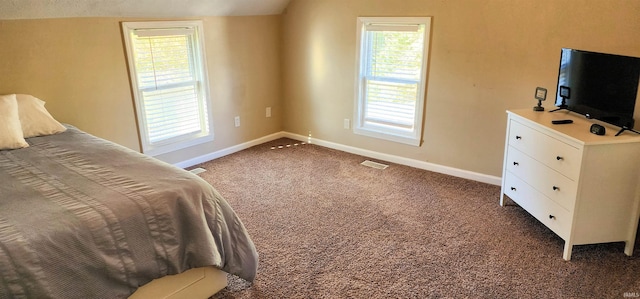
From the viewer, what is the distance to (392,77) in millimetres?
4148

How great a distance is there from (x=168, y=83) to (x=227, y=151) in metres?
1.00

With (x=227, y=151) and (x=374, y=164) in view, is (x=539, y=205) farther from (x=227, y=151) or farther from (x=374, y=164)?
(x=227, y=151)

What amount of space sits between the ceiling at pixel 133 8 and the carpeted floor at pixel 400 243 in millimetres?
1504

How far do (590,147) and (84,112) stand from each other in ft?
11.6

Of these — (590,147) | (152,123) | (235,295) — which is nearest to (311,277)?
(235,295)

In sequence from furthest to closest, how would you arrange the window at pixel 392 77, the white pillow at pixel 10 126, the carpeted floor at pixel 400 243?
the window at pixel 392 77
the white pillow at pixel 10 126
the carpeted floor at pixel 400 243

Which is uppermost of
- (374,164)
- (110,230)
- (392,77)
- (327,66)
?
(327,66)

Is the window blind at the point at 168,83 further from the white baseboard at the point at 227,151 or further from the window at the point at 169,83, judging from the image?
the white baseboard at the point at 227,151

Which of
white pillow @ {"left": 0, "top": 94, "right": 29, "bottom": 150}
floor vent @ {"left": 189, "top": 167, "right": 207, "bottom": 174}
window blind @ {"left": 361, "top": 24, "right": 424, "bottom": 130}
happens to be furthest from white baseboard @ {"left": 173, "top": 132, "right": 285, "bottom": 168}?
white pillow @ {"left": 0, "top": 94, "right": 29, "bottom": 150}

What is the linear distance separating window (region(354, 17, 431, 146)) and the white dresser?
1.36m

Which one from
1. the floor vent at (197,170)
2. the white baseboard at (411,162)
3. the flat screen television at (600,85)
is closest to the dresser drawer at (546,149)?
the flat screen television at (600,85)

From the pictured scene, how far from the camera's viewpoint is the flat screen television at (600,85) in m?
2.42

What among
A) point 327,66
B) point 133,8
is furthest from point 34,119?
point 327,66

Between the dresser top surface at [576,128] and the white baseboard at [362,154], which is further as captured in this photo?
the white baseboard at [362,154]
